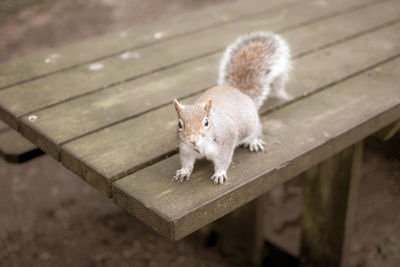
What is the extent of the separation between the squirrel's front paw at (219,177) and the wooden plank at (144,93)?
46 cm

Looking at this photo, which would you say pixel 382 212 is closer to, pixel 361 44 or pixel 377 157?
pixel 377 157

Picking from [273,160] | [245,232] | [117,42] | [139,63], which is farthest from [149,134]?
[245,232]

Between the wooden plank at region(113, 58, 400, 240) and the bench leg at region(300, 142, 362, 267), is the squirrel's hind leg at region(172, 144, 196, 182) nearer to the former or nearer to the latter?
the wooden plank at region(113, 58, 400, 240)

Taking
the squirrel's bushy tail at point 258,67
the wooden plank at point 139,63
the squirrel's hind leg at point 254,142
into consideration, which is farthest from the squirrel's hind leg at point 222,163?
the wooden plank at point 139,63

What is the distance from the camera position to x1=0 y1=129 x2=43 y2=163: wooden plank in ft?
5.88

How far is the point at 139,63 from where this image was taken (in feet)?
6.45

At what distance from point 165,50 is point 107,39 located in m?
0.31

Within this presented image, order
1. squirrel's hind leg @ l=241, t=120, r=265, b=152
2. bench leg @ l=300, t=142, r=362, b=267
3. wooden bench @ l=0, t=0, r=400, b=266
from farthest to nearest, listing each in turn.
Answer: bench leg @ l=300, t=142, r=362, b=267 → squirrel's hind leg @ l=241, t=120, r=265, b=152 → wooden bench @ l=0, t=0, r=400, b=266

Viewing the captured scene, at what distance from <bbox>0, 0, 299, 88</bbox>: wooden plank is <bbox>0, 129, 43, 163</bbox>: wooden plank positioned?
0.21m

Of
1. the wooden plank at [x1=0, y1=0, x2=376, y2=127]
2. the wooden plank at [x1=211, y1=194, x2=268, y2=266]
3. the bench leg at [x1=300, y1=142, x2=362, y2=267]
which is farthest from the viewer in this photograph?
the wooden plank at [x1=211, y1=194, x2=268, y2=266]

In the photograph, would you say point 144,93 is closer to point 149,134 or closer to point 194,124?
point 149,134

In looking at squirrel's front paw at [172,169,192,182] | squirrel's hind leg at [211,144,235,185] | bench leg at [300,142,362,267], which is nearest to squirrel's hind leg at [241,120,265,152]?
squirrel's hind leg at [211,144,235,185]

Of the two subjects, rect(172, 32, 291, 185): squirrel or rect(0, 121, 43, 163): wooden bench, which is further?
rect(0, 121, 43, 163): wooden bench

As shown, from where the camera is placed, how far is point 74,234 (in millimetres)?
2598
